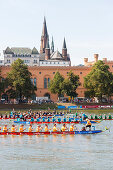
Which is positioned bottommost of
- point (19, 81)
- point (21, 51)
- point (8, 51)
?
point (19, 81)

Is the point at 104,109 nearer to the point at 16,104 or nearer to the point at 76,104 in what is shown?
the point at 76,104

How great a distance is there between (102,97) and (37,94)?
2273cm

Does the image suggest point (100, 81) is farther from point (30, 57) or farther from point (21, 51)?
point (21, 51)

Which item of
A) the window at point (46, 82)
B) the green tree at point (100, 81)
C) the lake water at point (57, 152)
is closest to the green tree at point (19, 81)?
the green tree at point (100, 81)

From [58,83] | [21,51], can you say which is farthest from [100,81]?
[21,51]

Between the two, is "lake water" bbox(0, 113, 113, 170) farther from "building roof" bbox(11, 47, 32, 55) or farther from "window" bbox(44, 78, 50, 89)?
"building roof" bbox(11, 47, 32, 55)

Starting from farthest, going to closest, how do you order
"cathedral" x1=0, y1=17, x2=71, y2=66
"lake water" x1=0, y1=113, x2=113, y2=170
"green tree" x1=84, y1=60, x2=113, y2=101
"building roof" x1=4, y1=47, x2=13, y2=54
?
1. "building roof" x1=4, y1=47, x2=13, y2=54
2. "cathedral" x1=0, y1=17, x2=71, y2=66
3. "green tree" x1=84, y1=60, x2=113, y2=101
4. "lake water" x1=0, y1=113, x2=113, y2=170

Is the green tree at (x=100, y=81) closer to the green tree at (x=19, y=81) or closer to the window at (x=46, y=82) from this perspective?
the green tree at (x=19, y=81)

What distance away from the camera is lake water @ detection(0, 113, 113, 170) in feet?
125

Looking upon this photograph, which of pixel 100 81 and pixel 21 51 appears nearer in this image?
pixel 100 81

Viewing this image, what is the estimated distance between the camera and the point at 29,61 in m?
192

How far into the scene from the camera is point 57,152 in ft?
144

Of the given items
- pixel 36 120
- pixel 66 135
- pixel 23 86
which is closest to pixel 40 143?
pixel 66 135

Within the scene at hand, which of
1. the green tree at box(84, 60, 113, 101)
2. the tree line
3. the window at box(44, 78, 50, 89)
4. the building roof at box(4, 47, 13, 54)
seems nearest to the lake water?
the tree line
